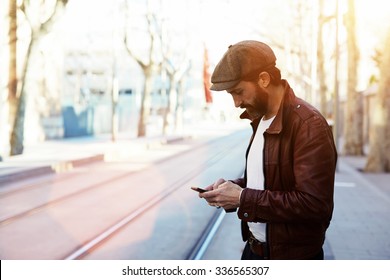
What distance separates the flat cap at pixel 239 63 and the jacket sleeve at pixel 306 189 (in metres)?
0.29

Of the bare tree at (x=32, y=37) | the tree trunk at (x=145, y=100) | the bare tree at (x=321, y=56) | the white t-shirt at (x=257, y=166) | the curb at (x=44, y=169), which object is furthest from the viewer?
the tree trunk at (x=145, y=100)

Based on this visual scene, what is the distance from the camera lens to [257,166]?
2.10m

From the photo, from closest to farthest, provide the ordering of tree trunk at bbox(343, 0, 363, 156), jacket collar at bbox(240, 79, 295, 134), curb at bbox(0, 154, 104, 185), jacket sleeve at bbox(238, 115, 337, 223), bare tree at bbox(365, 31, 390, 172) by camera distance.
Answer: jacket sleeve at bbox(238, 115, 337, 223) → jacket collar at bbox(240, 79, 295, 134) → curb at bbox(0, 154, 104, 185) → bare tree at bbox(365, 31, 390, 172) → tree trunk at bbox(343, 0, 363, 156)

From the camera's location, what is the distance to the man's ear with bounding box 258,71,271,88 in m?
1.96

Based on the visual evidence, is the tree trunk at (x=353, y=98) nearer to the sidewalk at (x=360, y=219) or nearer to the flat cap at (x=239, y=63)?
the sidewalk at (x=360, y=219)

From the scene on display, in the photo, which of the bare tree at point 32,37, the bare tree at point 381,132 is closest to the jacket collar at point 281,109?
the bare tree at point 381,132

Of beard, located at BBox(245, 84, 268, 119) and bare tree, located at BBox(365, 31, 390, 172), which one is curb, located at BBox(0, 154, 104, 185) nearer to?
beard, located at BBox(245, 84, 268, 119)

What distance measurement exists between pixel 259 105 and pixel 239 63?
→ 192mm

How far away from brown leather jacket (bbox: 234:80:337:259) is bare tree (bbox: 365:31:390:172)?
10169 millimetres

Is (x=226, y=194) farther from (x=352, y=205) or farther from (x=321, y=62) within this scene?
(x=321, y=62)

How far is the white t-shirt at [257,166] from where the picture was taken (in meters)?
2.08

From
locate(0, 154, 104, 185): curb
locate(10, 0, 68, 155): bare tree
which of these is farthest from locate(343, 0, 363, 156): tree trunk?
locate(10, 0, 68, 155): bare tree

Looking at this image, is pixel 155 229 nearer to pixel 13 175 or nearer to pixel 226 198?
pixel 13 175

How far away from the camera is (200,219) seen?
6.92m
